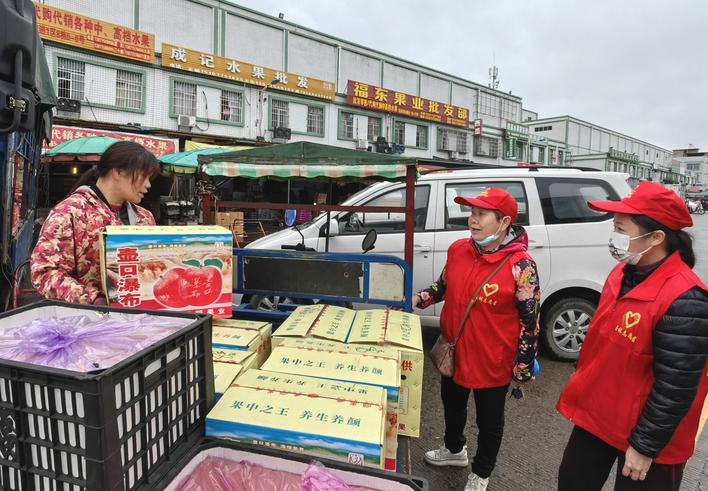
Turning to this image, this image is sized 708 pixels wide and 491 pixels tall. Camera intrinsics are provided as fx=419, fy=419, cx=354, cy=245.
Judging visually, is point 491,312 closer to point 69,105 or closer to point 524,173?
point 524,173

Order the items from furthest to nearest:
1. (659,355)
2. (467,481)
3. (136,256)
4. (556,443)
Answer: (556,443) → (467,481) → (136,256) → (659,355)

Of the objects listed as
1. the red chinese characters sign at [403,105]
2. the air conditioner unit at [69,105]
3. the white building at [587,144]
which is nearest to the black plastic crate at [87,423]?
the air conditioner unit at [69,105]

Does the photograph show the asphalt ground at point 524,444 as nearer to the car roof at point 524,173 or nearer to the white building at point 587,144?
the car roof at point 524,173

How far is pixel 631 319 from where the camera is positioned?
167 centimetres

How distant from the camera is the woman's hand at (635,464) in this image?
1.60m

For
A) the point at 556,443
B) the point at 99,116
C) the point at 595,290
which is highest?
the point at 99,116

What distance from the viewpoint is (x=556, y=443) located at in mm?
3279

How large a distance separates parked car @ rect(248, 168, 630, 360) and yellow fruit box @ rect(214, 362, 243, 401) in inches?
124

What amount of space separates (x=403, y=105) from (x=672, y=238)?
2200cm

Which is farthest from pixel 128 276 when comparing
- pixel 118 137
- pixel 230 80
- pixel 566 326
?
pixel 230 80

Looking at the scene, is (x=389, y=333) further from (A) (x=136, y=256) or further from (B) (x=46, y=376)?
(B) (x=46, y=376)

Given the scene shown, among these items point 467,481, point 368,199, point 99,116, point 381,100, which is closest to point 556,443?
point 467,481

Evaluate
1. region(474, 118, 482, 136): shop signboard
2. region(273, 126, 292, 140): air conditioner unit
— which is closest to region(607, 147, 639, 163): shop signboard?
region(474, 118, 482, 136): shop signboard

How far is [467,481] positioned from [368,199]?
3066 mm
